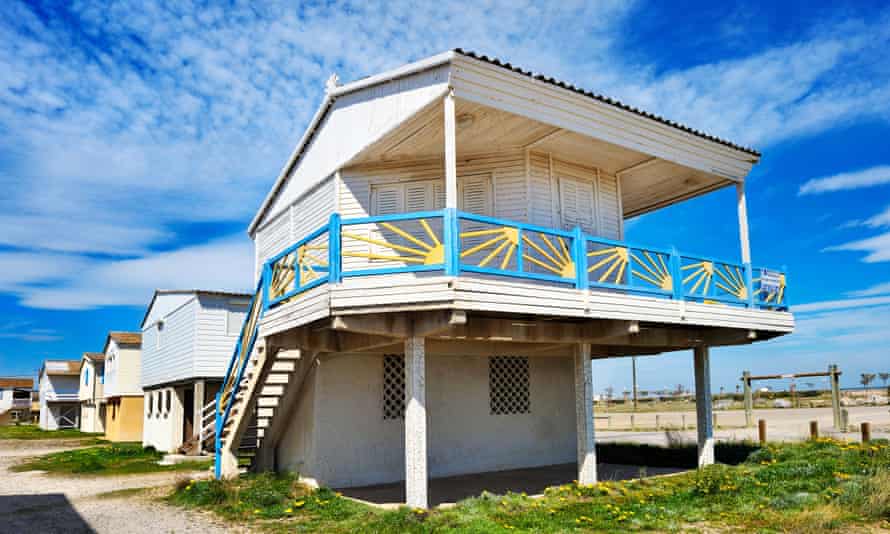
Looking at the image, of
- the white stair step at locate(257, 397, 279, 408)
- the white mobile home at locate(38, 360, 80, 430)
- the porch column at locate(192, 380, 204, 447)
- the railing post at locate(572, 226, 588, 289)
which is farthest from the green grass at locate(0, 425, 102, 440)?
the railing post at locate(572, 226, 588, 289)

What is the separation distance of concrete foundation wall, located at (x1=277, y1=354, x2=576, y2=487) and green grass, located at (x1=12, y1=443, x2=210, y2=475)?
6.72 meters

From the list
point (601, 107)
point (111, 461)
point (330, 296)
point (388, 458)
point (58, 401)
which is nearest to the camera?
point (330, 296)

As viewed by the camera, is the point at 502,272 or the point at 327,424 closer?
the point at 502,272

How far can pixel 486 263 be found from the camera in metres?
10.5

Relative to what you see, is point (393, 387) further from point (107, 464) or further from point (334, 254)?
point (107, 464)

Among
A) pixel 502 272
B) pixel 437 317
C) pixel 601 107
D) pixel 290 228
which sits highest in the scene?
pixel 601 107

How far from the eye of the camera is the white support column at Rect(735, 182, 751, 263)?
43.9 feet

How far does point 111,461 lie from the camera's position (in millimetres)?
21672

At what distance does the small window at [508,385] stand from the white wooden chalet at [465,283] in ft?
0.13

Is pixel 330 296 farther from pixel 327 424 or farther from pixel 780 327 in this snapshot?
pixel 780 327

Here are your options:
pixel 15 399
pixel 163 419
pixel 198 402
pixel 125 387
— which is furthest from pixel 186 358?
pixel 15 399

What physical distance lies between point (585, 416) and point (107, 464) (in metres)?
15.8

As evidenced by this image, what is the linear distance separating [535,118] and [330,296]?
4139mm

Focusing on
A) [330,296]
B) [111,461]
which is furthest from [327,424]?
[111,461]
